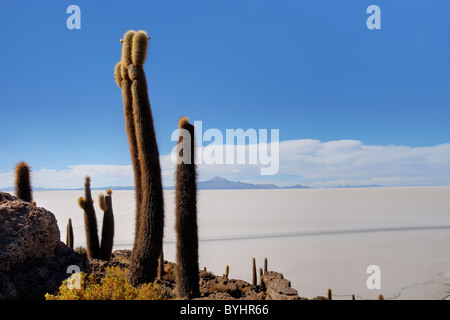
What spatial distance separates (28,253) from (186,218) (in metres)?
3.61

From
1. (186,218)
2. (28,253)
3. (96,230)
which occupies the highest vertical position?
(186,218)

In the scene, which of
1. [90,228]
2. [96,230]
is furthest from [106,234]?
[90,228]

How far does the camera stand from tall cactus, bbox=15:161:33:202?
1180 centimetres

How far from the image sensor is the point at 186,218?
8469mm

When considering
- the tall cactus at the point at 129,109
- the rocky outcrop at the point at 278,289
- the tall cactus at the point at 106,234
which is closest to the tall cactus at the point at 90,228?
the tall cactus at the point at 106,234

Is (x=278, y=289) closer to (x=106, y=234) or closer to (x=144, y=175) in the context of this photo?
(x=144, y=175)

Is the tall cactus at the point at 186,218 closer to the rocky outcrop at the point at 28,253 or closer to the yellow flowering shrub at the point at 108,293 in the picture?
the yellow flowering shrub at the point at 108,293

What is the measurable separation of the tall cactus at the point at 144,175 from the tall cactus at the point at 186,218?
1.98ft

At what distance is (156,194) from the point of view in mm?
8758

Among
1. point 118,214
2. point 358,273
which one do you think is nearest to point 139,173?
point 358,273

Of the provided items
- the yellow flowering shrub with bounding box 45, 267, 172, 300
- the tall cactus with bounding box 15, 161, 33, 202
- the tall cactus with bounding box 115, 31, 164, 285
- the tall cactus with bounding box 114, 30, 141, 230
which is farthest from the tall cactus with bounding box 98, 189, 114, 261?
the yellow flowering shrub with bounding box 45, 267, 172, 300

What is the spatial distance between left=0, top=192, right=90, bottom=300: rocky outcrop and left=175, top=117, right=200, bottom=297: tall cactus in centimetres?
275

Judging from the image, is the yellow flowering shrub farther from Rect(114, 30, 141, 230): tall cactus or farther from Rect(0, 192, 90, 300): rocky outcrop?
Rect(114, 30, 141, 230): tall cactus

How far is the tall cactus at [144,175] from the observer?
870cm
